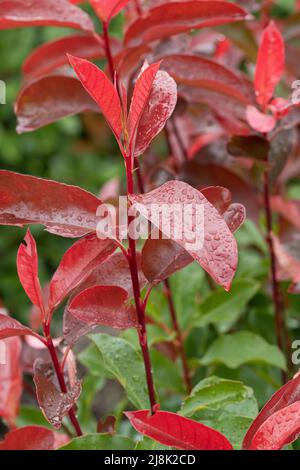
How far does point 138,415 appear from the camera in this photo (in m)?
0.64

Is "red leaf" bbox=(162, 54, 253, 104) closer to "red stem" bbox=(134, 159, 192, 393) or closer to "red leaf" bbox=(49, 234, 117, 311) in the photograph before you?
"red stem" bbox=(134, 159, 192, 393)

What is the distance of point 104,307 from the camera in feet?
2.51

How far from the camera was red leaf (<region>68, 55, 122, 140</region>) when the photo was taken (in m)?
0.68

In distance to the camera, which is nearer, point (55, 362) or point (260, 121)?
point (55, 362)

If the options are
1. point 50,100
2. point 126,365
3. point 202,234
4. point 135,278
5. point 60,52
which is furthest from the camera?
point 60,52

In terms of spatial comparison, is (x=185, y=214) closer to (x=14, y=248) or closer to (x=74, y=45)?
(x=74, y=45)

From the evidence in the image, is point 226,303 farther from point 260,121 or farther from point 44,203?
point 44,203

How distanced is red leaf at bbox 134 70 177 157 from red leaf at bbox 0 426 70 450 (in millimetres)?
328

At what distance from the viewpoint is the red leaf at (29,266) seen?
726 millimetres

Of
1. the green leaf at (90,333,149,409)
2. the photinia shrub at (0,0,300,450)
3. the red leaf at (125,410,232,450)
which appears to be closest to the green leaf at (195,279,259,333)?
the photinia shrub at (0,0,300,450)

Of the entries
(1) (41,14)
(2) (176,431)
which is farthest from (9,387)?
(1) (41,14)

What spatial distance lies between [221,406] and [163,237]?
0.20 m
